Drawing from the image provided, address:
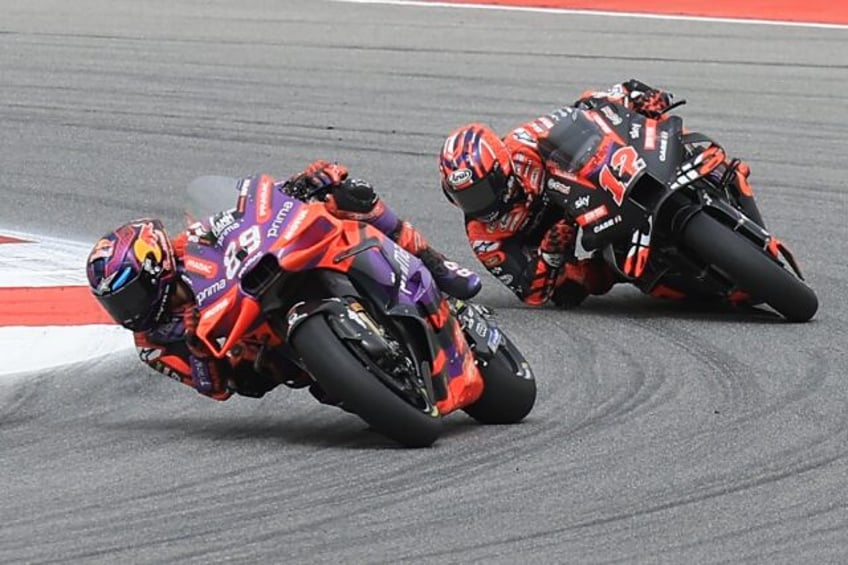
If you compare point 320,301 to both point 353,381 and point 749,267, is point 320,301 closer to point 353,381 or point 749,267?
point 353,381

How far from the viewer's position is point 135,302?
7.43m

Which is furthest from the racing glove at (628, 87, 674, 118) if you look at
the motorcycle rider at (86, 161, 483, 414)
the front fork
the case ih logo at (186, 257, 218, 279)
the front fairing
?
the case ih logo at (186, 257, 218, 279)

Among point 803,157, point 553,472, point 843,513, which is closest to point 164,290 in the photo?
point 553,472

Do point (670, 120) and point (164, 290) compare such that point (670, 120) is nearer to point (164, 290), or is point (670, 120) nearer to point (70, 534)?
point (164, 290)

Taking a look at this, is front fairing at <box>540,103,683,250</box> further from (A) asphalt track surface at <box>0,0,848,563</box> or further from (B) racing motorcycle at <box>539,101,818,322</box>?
(A) asphalt track surface at <box>0,0,848,563</box>

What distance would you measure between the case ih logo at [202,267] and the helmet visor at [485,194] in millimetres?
2609

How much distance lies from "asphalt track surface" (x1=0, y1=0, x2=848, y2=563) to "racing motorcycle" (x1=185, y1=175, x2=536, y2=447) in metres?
0.23

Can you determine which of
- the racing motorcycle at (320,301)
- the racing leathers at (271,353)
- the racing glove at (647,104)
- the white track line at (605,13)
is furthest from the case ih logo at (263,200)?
the white track line at (605,13)

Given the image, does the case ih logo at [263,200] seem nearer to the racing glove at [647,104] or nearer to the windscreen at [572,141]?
the windscreen at [572,141]

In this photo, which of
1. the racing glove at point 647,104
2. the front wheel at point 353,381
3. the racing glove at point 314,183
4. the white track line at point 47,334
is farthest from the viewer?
the racing glove at point 647,104

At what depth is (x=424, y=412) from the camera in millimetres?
7152

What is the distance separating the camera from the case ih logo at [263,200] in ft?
24.0

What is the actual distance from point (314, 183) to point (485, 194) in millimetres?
2272

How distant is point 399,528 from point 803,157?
7.53 meters
